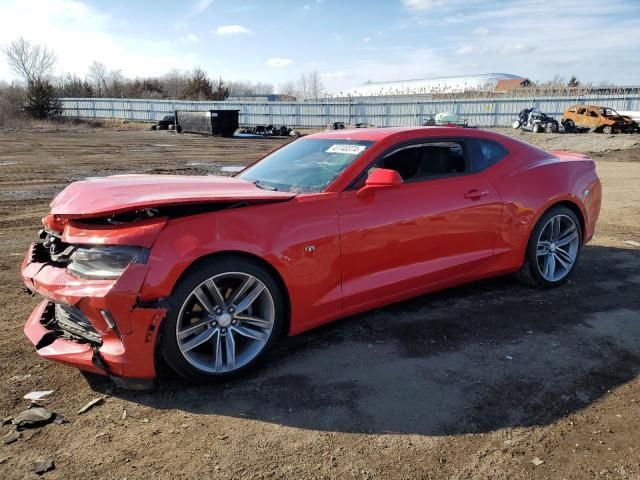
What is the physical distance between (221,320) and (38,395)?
1166 mm

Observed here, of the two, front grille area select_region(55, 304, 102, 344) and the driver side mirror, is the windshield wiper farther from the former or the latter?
front grille area select_region(55, 304, 102, 344)

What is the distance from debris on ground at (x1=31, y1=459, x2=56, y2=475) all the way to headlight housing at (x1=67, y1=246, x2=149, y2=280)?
37.8 inches

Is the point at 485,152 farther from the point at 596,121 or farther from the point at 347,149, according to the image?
the point at 596,121

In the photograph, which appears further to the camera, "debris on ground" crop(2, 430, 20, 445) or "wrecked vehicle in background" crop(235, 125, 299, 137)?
"wrecked vehicle in background" crop(235, 125, 299, 137)

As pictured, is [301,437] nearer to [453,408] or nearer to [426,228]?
[453,408]

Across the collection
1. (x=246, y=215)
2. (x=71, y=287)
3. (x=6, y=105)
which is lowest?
(x=71, y=287)

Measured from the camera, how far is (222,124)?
3491 cm

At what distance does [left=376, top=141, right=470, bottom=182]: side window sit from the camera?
13.3 ft

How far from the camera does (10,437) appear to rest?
267 centimetres

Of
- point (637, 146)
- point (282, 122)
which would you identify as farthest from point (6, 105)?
point (637, 146)

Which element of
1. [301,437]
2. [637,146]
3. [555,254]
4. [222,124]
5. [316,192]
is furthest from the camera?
[222,124]

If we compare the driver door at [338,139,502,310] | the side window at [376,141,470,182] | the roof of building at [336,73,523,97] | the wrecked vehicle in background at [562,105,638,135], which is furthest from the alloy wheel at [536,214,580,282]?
the roof of building at [336,73,523,97]

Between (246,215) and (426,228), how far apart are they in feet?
4.93

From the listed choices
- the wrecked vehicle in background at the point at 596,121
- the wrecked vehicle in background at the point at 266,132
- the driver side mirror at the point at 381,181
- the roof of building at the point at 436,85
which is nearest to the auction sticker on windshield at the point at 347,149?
the driver side mirror at the point at 381,181
